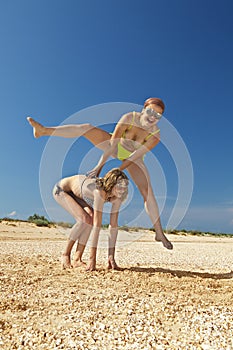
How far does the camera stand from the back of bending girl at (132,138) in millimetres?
5605

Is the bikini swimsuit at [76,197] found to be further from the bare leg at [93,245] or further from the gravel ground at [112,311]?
the gravel ground at [112,311]

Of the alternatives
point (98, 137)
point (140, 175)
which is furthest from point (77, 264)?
point (98, 137)

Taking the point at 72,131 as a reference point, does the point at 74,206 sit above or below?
below

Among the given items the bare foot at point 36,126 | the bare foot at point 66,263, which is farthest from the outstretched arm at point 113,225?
the bare foot at point 36,126

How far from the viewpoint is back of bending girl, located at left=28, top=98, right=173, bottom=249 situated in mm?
5605

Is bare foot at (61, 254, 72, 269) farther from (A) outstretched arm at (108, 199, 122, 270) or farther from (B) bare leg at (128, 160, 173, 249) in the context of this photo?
(B) bare leg at (128, 160, 173, 249)

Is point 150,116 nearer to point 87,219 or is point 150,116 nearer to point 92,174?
point 92,174

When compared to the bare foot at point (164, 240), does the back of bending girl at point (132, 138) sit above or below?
above

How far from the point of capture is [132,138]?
19.3ft

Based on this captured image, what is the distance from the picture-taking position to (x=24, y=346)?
101 inches

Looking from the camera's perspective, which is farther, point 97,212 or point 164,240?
point 164,240

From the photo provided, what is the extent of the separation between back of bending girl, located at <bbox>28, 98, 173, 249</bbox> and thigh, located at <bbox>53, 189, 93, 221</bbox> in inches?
24.0

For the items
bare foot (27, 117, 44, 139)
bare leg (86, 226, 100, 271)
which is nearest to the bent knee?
bare leg (86, 226, 100, 271)

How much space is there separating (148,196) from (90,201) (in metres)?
1.19
